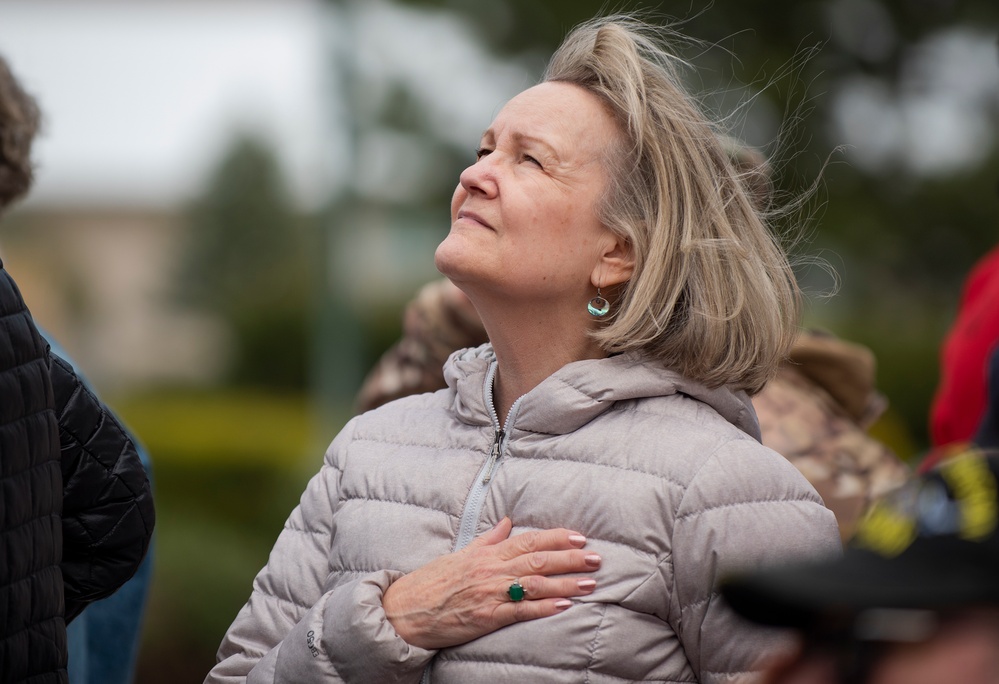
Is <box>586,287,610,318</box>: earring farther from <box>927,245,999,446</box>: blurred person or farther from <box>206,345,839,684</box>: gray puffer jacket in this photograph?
<box>927,245,999,446</box>: blurred person

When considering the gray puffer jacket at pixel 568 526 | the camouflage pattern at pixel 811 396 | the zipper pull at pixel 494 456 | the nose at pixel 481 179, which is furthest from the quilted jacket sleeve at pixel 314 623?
the camouflage pattern at pixel 811 396

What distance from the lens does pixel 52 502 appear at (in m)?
2.04

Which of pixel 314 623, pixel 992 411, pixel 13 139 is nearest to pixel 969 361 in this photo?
pixel 992 411

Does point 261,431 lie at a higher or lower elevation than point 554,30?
lower

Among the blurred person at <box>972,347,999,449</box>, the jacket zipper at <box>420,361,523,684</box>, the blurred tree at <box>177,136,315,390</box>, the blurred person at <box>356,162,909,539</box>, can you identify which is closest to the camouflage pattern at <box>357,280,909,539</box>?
the blurred person at <box>356,162,909,539</box>

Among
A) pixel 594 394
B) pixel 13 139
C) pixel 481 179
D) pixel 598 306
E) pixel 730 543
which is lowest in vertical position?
pixel 730 543

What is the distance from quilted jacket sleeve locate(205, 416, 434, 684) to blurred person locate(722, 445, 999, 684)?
111 centimetres

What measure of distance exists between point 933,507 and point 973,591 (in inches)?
4.3

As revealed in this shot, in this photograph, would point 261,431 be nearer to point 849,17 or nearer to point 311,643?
point 849,17

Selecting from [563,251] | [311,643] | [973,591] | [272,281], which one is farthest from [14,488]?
[272,281]

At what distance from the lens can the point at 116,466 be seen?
7.34 feet

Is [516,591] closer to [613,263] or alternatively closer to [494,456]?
[494,456]

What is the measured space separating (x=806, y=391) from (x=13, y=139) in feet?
7.67

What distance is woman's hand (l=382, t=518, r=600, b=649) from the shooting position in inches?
84.9
